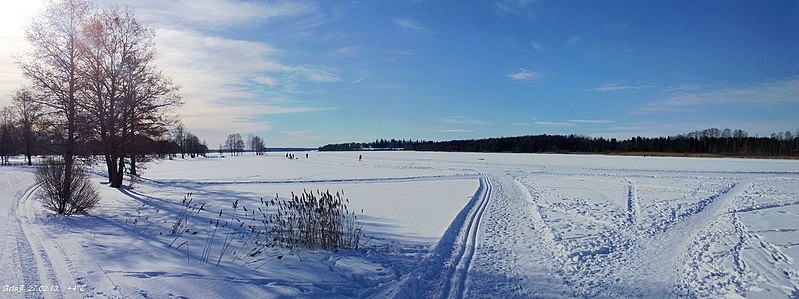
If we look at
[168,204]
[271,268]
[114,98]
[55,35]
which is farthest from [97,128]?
[271,268]

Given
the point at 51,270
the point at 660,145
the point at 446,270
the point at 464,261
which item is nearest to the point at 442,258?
the point at 464,261

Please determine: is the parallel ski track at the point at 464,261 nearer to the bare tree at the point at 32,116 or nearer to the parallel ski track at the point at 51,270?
the parallel ski track at the point at 51,270

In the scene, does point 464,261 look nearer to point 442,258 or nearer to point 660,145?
point 442,258

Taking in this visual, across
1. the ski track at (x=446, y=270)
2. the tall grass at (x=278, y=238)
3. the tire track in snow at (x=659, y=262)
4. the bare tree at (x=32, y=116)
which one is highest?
the bare tree at (x=32, y=116)

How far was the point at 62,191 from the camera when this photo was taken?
11.3 m

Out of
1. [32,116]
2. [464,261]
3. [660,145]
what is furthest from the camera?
[660,145]

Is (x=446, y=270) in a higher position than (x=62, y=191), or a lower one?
lower

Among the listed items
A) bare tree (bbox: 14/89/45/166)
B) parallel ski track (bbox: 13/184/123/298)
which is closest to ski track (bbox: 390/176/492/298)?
parallel ski track (bbox: 13/184/123/298)

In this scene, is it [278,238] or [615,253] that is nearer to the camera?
[615,253]

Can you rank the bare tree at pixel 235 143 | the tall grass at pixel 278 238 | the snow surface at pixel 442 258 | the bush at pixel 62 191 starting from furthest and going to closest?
the bare tree at pixel 235 143 → the bush at pixel 62 191 → the tall grass at pixel 278 238 → the snow surface at pixel 442 258

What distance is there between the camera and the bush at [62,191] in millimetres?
11289

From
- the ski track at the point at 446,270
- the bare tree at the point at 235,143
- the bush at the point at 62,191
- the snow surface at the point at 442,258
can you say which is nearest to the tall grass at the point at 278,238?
the snow surface at the point at 442,258

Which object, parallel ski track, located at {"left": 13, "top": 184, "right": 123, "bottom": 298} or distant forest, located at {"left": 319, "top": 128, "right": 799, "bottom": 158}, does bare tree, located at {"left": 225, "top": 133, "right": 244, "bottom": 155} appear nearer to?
distant forest, located at {"left": 319, "top": 128, "right": 799, "bottom": 158}

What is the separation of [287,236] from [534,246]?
4698mm
